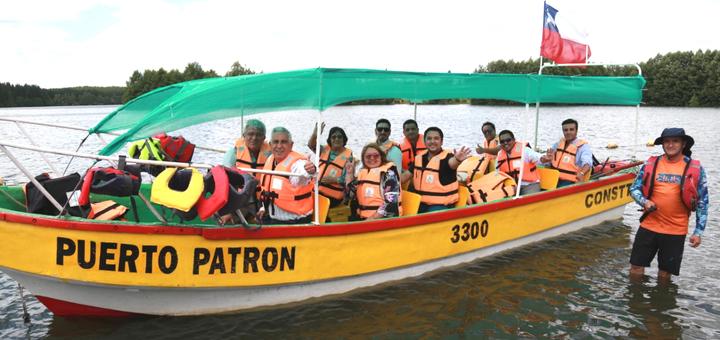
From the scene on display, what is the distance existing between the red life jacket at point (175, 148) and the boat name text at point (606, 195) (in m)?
6.49

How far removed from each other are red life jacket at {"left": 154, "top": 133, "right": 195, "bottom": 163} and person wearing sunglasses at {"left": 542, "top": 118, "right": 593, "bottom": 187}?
A: 572cm

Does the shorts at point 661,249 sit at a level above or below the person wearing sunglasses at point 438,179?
below

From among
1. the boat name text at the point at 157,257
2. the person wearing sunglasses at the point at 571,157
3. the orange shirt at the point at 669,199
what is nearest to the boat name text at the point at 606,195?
the person wearing sunglasses at the point at 571,157

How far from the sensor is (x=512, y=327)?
537cm

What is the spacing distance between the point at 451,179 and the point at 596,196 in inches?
136

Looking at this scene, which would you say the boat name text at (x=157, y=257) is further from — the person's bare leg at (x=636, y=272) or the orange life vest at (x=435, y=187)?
the person's bare leg at (x=636, y=272)

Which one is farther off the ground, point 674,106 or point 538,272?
point 674,106

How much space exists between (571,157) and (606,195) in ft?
3.84

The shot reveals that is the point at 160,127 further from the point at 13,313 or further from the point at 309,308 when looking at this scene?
the point at 13,313

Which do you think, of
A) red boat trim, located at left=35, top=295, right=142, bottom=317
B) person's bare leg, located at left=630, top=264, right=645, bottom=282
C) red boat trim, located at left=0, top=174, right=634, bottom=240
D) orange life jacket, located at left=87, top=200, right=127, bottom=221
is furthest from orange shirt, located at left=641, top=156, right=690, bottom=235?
orange life jacket, located at left=87, top=200, right=127, bottom=221

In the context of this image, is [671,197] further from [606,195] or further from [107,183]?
[107,183]

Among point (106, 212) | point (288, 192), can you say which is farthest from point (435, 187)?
point (106, 212)

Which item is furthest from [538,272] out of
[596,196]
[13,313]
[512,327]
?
[13,313]

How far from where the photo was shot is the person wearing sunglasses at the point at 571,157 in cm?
823
